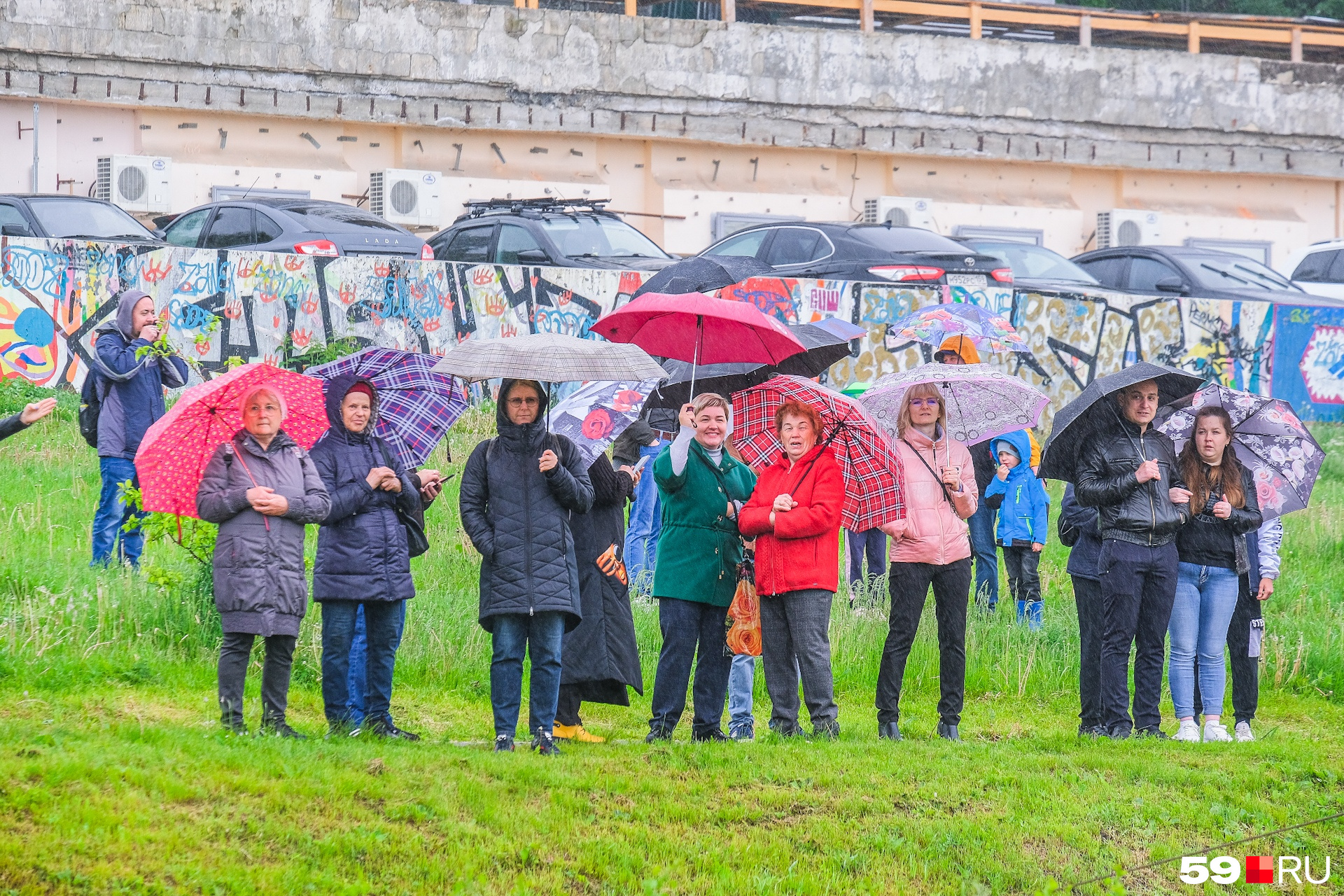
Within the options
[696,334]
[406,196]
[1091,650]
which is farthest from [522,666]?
[406,196]

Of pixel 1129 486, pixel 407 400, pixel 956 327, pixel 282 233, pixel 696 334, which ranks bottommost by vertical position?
pixel 1129 486

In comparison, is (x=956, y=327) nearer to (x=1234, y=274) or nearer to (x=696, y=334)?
(x=696, y=334)

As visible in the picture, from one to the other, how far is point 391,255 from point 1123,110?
672 inches

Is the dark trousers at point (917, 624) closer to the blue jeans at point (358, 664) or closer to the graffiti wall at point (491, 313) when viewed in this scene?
the blue jeans at point (358, 664)

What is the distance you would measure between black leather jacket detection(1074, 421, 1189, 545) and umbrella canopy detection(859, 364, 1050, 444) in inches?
18.7

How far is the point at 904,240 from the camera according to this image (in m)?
18.6

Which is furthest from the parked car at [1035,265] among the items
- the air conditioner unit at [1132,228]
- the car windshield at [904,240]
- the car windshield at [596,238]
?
the air conditioner unit at [1132,228]

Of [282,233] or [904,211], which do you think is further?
[904,211]

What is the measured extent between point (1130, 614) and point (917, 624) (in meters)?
1.14

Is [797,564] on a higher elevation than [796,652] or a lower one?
higher

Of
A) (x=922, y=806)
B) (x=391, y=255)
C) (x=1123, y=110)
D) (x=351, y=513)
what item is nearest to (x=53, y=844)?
(x=351, y=513)

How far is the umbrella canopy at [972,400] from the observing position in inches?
343

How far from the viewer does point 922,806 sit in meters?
7.28

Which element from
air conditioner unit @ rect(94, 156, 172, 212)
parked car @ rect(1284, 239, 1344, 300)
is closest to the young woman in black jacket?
parked car @ rect(1284, 239, 1344, 300)
